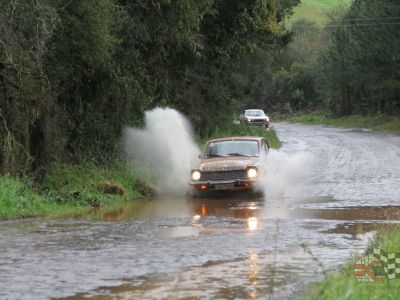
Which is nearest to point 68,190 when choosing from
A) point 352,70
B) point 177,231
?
point 177,231

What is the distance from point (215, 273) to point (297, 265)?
1177 millimetres

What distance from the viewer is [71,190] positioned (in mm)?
19484

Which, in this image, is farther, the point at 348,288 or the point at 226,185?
the point at 226,185

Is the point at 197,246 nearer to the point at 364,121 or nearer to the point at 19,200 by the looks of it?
the point at 19,200

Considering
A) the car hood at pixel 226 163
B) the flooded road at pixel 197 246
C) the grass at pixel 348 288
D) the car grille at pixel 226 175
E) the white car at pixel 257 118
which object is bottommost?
the grass at pixel 348 288

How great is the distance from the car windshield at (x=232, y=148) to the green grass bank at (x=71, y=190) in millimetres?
1934

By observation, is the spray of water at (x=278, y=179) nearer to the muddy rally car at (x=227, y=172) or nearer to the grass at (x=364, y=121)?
the muddy rally car at (x=227, y=172)

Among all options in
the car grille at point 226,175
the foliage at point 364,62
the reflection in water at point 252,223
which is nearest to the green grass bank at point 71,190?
the car grille at point 226,175

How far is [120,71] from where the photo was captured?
2356cm

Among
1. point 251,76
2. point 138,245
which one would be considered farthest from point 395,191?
point 251,76

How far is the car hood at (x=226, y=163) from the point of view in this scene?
19672 millimetres

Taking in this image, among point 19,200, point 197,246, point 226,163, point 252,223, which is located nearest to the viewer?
point 197,246

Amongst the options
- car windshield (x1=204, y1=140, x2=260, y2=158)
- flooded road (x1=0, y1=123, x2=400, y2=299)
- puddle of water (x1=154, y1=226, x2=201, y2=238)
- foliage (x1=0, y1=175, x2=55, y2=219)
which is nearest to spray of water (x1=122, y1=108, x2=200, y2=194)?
car windshield (x1=204, y1=140, x2=260, y2=158)

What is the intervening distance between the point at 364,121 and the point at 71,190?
2284 inches
